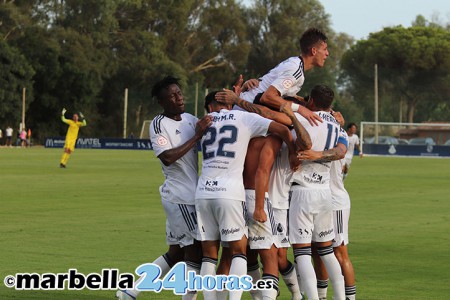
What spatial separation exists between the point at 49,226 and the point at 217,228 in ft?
28.9

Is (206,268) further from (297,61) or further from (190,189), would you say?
(297,61)

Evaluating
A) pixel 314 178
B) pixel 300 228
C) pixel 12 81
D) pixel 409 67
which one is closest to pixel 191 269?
pixel 300 228

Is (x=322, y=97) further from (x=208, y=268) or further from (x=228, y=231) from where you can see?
(x=208, y=268)

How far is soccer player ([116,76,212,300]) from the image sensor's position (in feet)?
34.7

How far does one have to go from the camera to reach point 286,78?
34.4ft

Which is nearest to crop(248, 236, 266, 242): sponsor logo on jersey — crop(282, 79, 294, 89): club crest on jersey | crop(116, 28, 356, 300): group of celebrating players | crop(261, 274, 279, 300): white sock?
crop(116, 28, 356, 300): group of celebrating players

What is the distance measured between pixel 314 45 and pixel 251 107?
95cm

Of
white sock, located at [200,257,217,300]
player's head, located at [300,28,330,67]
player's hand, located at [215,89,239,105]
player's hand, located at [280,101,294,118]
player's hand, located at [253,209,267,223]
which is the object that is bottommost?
white sock, located at [200,257,217,300]

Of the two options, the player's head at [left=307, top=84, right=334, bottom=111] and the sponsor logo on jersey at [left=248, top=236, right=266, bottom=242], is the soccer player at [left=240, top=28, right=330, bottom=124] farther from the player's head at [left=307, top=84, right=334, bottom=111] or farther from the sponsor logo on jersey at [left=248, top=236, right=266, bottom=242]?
the sponsor logo on jersey at [left=248, top=236, right=266, bottom=242]

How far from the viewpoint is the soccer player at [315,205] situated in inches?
417

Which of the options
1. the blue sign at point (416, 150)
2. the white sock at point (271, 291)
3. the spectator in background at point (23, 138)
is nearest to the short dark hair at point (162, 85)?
the white sock at point (271, 291)

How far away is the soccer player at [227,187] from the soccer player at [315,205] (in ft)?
1.96

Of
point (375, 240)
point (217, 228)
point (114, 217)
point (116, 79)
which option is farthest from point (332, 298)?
point (116, 79)

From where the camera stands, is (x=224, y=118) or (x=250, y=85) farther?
(x=250, y=85)
